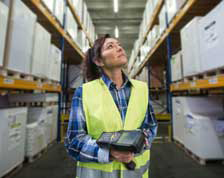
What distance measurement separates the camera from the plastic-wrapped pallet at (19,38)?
166 cm

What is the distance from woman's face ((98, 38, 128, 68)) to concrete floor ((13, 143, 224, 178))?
1724mm

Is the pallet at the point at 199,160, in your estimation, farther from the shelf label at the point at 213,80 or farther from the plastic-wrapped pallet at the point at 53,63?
the plastic-wrapped pallet at the point at 53,63

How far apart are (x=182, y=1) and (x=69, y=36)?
9.79ft

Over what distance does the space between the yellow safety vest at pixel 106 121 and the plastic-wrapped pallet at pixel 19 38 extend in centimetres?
125

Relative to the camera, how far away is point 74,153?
0.87 m

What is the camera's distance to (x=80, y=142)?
0.84 meters

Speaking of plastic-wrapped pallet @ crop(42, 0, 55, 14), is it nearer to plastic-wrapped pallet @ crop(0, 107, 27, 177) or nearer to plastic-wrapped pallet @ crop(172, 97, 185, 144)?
plastic-wrapped pallet @ crop(0, 107, 27, 177)

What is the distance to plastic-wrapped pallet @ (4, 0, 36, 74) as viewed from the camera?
5.44ft

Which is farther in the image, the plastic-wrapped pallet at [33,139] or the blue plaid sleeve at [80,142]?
A: the plastic-wrapped pallet at [33,139]

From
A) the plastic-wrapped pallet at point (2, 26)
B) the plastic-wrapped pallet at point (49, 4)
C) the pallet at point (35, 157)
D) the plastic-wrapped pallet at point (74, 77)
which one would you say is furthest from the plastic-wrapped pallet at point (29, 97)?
the plastic-wrapped pallet at point (74, 77)

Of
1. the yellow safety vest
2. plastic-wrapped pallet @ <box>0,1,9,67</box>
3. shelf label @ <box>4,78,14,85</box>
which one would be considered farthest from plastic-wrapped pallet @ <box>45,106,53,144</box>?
the yellow safety vest

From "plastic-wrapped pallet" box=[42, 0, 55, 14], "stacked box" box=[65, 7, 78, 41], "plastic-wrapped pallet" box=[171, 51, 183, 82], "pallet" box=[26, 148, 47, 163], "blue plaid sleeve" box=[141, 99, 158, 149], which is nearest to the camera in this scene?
"blue plaid sleeve" box=[141, 99, 158, 149]

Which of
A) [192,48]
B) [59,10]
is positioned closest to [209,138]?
[192,48]

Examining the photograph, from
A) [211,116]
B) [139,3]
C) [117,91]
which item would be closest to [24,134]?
[117,91]
